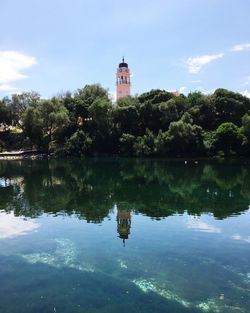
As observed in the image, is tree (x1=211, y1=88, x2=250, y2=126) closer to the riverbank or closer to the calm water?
the riverbank

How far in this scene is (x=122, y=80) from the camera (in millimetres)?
115938

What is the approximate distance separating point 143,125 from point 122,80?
4284cm

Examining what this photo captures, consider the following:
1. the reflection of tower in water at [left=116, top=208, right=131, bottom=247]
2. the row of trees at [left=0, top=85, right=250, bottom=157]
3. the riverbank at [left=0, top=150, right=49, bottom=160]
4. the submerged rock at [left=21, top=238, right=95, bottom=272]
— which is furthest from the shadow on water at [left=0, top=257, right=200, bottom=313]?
the riverbank at [left=0, top=150, right=49, bottom=160]

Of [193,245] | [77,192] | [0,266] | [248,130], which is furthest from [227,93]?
[0,266]

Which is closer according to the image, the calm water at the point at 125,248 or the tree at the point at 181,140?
the calm water at the point at 125,248

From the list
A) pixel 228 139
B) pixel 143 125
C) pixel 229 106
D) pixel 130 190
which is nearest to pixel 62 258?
pixel 130 190

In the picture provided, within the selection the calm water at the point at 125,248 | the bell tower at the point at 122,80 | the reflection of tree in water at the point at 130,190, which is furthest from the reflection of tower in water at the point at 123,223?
the bell tower at the point at 122,80

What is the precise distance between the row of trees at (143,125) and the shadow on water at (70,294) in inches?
2128

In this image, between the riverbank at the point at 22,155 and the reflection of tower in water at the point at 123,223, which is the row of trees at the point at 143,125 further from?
the reflection of tower in water at the point at 123,223

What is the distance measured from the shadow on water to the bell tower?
102981 millimetres

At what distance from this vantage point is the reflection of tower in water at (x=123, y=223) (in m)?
21.1

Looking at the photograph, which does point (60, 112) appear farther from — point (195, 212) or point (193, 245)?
point (193, 245)

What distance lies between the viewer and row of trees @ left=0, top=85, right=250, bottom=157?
2692 inches

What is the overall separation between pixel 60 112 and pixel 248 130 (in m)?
33.7
